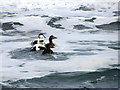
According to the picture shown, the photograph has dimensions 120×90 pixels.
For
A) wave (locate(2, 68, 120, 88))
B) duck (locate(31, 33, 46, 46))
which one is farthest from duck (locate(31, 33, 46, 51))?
wave (locate(2, 68, 120, 88))

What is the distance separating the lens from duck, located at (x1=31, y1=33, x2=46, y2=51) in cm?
167

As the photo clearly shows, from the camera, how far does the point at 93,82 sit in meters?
1.51

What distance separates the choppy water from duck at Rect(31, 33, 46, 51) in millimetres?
27

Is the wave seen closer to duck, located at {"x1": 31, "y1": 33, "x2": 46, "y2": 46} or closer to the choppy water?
the choppy water

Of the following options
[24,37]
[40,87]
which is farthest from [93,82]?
[24,37]

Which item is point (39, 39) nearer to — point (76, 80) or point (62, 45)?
point (62, 45)

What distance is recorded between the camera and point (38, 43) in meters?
1.69

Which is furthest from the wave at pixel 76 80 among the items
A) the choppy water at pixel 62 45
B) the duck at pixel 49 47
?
the duck at pixel 49 47

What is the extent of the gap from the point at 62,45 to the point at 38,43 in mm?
146

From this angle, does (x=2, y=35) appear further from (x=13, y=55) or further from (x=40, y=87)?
(x=40, y=87)

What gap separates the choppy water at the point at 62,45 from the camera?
5.01 ft

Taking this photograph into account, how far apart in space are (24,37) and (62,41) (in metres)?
0.23

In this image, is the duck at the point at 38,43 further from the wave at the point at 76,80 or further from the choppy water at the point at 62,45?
the wave at the point at 76,80

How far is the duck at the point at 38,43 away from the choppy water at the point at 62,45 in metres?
0.03
